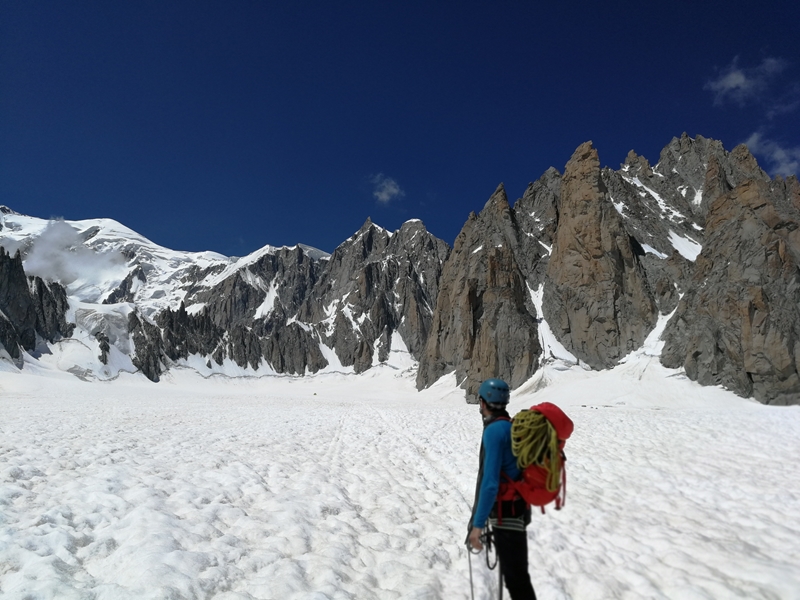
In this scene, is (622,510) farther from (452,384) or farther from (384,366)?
(384,366)

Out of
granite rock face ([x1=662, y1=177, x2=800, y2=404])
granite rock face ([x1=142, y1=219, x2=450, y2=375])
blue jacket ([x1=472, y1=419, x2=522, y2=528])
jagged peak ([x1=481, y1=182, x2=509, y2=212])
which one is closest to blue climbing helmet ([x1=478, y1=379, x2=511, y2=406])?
blue jacket ([x1=472, y1=419, x2=522, y2=528])

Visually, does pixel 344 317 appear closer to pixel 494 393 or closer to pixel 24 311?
pixel 24 311

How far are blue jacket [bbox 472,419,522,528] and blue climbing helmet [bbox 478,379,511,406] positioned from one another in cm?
22

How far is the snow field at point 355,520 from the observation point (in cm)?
438

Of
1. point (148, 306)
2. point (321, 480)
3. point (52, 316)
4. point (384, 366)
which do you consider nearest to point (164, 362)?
point (52, 316)

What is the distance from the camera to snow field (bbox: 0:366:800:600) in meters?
4.38

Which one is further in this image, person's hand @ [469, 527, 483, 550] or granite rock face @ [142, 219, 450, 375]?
granite rock face @ [142, 219, 450, 375]

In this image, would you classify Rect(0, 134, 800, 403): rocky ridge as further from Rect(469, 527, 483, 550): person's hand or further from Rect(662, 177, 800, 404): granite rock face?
Rect(469, 527, 483, 550): person's hand

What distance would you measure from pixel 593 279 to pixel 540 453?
49.4 metres

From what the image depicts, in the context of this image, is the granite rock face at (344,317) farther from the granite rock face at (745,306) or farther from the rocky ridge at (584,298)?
the granite rock face at (745,306)

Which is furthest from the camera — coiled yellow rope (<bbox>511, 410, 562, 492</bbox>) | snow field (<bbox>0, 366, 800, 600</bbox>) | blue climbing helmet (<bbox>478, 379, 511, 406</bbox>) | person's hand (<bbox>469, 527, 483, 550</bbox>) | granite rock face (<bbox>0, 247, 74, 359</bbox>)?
granite rock face (<bbox>0, 247, 74, 359</bbox>)

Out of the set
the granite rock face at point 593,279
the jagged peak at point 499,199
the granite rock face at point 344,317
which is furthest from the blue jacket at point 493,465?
the granite rock face at point 344,317

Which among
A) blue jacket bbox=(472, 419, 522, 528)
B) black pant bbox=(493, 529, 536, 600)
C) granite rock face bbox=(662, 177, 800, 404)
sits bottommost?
black pant bbox=(493, 529, 536, 600)

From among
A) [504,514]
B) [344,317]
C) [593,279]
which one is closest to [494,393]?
[504,514]
